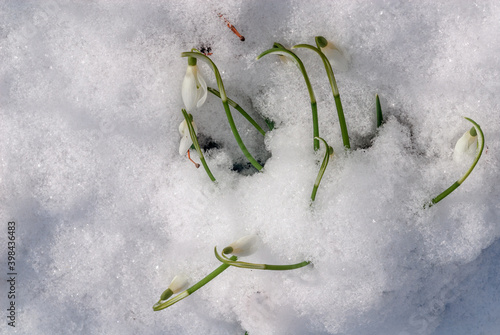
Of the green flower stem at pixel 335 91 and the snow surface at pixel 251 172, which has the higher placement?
the green flower stem at pixel 335 91

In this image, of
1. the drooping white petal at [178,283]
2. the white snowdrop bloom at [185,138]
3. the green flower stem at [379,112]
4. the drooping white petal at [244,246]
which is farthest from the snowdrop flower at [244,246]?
the green flower stem at [379,112]

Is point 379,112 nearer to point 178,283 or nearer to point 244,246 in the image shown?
point 244,246

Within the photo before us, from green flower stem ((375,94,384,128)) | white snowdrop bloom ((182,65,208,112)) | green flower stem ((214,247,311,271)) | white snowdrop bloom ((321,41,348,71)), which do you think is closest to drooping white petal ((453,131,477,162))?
green flower stem ((375,94,384,128))

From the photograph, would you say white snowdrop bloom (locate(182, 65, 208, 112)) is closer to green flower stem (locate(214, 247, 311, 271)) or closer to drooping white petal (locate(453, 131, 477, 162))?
green flower stem (locate(214, 247, 311, 271))

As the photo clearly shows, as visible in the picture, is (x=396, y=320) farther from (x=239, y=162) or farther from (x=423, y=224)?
(x=239, y=162)

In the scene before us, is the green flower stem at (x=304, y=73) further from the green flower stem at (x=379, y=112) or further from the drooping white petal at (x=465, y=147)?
the drooping white petal at (x=465, y=147)

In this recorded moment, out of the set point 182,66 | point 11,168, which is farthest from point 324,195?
point 11,168

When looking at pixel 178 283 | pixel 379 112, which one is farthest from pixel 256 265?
pixel 379 112
